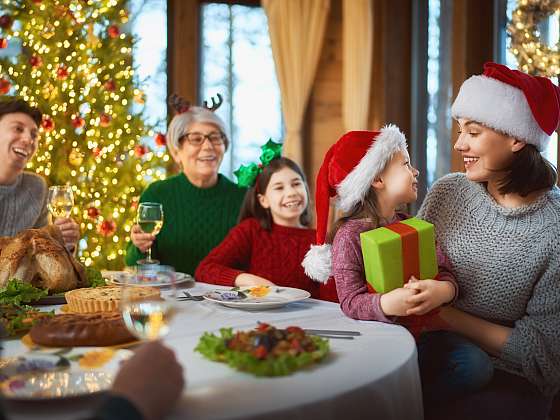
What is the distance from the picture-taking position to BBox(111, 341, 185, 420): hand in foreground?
102cm

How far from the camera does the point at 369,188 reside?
2027mm

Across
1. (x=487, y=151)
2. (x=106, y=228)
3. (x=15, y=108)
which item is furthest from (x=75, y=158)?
(x=487, y=151)

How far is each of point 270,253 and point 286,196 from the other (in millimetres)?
251

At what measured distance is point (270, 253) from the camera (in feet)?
9.32

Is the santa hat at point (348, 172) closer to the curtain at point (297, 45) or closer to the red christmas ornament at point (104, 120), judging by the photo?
the red christmas ornament at point (104, 120)

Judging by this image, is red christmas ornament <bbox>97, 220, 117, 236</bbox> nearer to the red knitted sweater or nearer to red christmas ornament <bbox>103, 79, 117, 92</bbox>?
red christmas ornament <bbox>103, 79, 117, 92</bbox>

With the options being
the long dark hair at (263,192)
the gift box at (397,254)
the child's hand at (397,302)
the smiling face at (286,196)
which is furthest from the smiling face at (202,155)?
the child's hand at (397,302)

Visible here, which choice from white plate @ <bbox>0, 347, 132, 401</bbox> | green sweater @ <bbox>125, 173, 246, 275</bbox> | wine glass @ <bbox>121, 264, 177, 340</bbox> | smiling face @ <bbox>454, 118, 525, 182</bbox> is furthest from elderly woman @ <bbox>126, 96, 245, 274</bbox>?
wine glass @ <bbox>121, 264, 177, 340</bbox>

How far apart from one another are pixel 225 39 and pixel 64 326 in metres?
4.77

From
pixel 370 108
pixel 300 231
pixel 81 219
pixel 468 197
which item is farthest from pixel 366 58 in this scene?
pixel 468 197

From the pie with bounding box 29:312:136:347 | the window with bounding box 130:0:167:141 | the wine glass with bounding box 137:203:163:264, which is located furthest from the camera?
the window with bounding box 130:0:167:141

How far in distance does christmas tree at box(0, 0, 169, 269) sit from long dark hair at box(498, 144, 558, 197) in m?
2.98

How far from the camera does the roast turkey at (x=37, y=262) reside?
193cm

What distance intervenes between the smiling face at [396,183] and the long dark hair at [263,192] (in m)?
0.90
